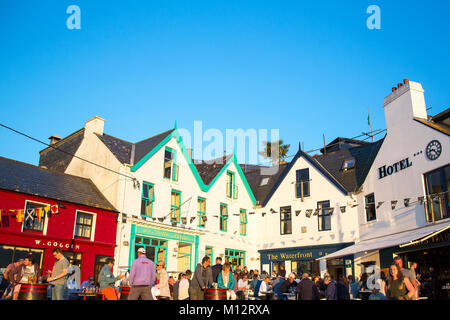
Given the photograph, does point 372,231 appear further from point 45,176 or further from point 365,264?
point 45,176

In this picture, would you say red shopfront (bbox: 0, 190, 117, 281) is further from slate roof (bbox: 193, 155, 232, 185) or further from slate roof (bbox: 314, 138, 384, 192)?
slate roof (bbox: 314, 138, 384, 192)

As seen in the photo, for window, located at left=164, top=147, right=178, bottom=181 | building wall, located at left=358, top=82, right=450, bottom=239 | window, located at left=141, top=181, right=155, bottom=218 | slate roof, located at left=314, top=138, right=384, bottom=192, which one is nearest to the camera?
building wall, located at left=358, top=82, right=450, bottom=239

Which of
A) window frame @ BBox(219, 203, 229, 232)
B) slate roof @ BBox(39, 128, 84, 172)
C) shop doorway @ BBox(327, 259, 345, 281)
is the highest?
slate roof @ BBox(39, 128, 84, 172)

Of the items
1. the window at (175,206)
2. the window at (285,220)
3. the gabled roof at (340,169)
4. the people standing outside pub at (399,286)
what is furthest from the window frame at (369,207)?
the people standing outside pub at (399,286)

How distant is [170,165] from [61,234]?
798cm

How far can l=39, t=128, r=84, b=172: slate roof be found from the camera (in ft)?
85.3

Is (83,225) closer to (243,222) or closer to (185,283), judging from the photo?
(185,283)

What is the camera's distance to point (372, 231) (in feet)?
74.1

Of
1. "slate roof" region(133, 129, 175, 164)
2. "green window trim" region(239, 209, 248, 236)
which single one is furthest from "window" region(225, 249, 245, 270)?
"slate roof" region(133, 129, 175, 164)

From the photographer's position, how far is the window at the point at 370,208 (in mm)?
22997

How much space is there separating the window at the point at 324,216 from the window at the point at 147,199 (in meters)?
10.5

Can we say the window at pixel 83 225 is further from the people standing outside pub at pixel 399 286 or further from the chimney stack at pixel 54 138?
the people standing outside pub at pixel 399 286

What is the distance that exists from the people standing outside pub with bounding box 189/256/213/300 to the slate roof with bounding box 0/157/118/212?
1178 cm
